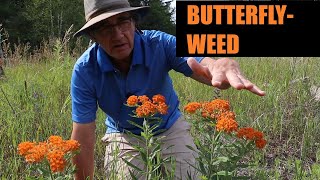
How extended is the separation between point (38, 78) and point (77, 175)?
97.4 inches

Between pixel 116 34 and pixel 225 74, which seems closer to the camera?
pixel 225 74

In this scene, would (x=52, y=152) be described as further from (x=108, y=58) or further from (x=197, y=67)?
(x=108, y=58)

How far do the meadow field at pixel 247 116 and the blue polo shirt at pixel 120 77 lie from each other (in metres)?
0.40

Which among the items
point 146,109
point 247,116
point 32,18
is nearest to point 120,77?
point 146,109

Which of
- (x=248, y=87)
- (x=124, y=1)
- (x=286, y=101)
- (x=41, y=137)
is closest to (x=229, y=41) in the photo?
(x=286, y=101)

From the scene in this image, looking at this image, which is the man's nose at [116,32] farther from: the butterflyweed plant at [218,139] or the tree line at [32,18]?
the tree line at [32,18]

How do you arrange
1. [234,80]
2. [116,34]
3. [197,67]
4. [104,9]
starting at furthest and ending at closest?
[104,9] → [116,34] → [197,67] → [234,80]

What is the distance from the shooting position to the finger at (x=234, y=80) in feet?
5.02

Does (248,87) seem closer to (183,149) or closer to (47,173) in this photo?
(47,173)

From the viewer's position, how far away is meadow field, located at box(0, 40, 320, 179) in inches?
111

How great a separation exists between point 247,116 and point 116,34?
1.81 meters

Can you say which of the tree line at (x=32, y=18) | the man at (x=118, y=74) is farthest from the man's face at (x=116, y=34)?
the tree line at (x=32, y=18)

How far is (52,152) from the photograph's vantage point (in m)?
1.42

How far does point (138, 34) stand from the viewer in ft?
8.93
